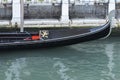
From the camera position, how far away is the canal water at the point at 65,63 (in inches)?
335

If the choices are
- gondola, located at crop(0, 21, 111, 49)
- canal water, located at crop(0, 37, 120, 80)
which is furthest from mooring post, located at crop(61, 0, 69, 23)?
gondola, located at crop(0, 21, 111, 49)

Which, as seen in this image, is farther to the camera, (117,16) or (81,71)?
(117,16)

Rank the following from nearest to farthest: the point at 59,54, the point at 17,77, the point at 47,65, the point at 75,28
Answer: the point at 17,77 < the point at 47,65 < the point at 59,54 < the point at 75,28

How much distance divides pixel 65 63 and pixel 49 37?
1184 mm

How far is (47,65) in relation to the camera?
9.29 m

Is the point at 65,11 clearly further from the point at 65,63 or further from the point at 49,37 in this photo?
the point at 65,63

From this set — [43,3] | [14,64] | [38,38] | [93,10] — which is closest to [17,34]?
[38,38]

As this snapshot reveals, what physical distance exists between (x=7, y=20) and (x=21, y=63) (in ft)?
8.72

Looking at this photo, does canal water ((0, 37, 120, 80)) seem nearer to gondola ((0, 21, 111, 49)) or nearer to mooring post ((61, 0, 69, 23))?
gondola ((0, 21, 111, 49))

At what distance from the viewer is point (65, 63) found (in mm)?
9438

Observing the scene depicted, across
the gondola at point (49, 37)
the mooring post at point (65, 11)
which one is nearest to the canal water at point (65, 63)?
the gondola at point (49, 37)

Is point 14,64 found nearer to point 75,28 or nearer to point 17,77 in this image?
point 17,77

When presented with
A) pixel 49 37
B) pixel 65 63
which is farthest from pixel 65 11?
pixel 65 63

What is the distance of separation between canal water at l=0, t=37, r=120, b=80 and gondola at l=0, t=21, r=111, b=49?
0.68 feet
